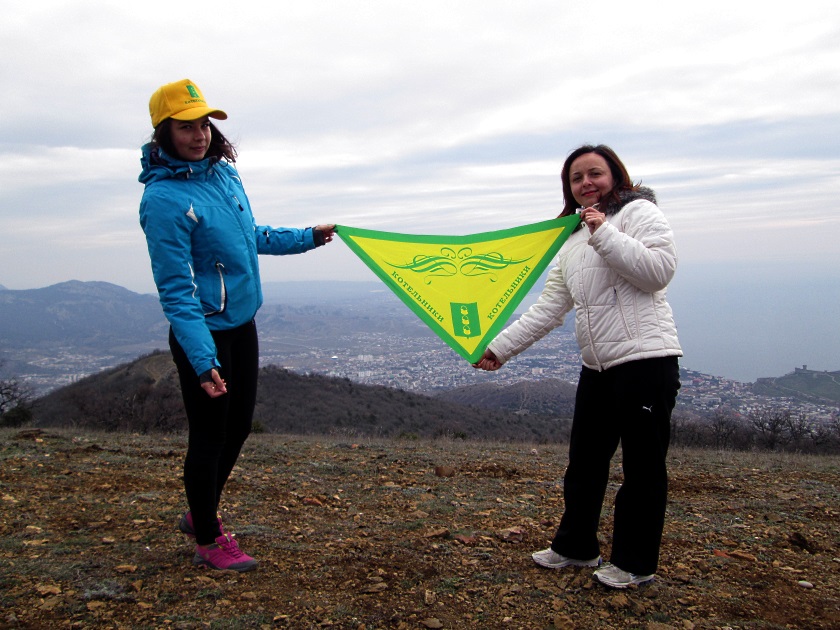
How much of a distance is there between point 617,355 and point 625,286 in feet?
1.07

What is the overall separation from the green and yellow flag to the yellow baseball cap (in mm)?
1413

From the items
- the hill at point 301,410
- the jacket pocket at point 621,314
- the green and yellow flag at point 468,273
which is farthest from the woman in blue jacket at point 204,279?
the hill at point 301,410

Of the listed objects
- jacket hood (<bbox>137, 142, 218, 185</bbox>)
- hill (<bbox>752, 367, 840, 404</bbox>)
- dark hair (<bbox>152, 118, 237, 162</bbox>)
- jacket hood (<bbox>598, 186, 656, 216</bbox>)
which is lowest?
hill (<bbox>752, 367, 840, 404</bbox>)

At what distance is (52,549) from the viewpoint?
3.29m

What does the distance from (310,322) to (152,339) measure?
17411 millimetres

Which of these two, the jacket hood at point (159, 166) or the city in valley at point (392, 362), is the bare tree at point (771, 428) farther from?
the jacket hood at point (159, 166)

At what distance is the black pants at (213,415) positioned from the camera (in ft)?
9.56

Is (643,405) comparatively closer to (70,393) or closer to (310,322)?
(70,393)

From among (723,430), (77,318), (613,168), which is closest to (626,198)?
(613,168)

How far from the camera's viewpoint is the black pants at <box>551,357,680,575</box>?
9.09ft

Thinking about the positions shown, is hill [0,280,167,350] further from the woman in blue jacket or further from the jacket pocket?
the jacket pocket

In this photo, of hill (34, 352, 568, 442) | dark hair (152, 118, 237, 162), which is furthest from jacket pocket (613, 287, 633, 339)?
hill (34, 352, 568, 442)

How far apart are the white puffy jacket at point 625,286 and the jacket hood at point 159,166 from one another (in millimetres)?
1959

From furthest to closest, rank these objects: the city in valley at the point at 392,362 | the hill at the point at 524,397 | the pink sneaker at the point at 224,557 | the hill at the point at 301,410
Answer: the hill at the point at 524,397 → the city in valley at the point at 392,362 → the hill at the point at 301,410 → the pink sneaker at the point at 224,557
